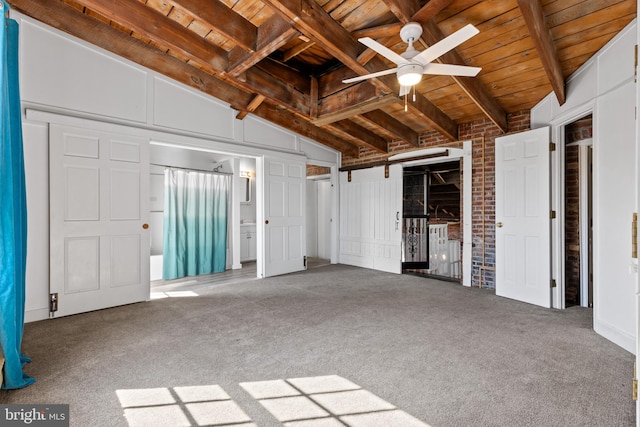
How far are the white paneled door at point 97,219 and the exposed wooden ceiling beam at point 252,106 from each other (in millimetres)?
1509

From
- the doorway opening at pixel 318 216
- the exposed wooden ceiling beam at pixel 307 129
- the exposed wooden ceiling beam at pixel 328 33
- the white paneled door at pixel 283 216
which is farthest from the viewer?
the doorway opening at pixel 318 216

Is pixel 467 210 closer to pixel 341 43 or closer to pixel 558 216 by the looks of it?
pixel 558 216

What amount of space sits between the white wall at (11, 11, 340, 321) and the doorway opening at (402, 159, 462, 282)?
372 centimetres

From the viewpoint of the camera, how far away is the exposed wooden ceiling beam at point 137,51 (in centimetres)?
328

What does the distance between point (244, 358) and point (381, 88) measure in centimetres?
313

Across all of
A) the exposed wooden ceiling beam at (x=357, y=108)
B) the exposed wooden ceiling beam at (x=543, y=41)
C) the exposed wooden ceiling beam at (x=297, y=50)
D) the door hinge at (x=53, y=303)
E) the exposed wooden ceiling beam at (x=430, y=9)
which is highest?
the exposed wooden ceiling beam at (x=297, y=50)

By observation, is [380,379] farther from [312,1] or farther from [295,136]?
[295,136]

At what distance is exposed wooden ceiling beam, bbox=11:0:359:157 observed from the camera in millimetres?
3277

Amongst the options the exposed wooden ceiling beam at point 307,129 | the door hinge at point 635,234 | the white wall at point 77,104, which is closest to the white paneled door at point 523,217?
the exposed wooden ceiling beam at point 307,129

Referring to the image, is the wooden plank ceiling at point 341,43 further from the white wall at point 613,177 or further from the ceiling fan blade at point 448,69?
the ceiling fan blade at point 448,69

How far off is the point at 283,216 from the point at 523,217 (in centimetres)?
372

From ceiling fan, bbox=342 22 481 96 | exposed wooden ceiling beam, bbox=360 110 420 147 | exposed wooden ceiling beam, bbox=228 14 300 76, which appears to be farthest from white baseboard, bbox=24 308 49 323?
exposed wooden ceiling beam, bbox=360 110 420 147

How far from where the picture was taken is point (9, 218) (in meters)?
2.04

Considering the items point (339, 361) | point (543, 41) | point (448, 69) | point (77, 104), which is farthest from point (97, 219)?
point (543, 41)
